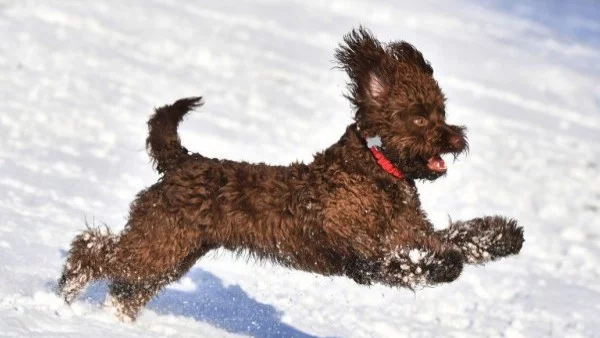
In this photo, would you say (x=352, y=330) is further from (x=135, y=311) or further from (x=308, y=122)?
(x=308, y=122)

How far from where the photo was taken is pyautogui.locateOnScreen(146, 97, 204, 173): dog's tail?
620 cm

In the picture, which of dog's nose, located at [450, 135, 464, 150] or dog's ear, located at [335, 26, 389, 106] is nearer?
dog's nose, located at [450, 135, 464, 150]

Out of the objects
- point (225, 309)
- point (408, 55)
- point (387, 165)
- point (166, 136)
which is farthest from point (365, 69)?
point (225, 309)

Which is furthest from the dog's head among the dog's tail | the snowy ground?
the snowy ground

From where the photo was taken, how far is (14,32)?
15.2 m

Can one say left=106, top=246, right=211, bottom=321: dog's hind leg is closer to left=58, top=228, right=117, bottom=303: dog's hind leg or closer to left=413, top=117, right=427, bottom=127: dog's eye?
left=58, top=228, right=117, bottom=303: dog's hind leg

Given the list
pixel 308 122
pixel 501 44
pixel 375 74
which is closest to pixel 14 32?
pixel 308 122

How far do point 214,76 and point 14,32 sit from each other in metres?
3.03

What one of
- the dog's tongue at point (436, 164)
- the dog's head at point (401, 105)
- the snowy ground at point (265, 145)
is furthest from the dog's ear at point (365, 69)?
the snowy ground at point (265, 145)

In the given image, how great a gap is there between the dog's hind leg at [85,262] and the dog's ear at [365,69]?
1703 millimetres

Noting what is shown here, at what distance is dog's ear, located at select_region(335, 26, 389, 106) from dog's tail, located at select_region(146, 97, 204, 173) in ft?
3.54

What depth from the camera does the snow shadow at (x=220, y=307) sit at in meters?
6.63

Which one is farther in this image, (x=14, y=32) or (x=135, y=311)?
(x=14, y=32)

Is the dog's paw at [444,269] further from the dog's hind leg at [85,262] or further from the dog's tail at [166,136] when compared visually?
the dog's hind leg at [85,262]
